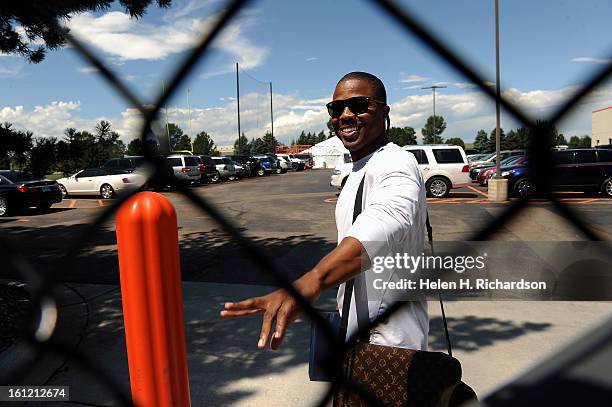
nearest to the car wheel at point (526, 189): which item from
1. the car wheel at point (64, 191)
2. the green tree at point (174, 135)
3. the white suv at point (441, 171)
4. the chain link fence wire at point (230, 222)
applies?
the chain link fence wire at point (230, 222)

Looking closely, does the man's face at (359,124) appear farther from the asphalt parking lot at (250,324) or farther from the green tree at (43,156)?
the green tree at (43,156)

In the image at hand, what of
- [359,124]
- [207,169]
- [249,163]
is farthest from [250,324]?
[249,163]

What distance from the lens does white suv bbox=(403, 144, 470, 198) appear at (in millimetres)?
13445

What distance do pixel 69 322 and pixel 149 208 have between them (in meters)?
3.69

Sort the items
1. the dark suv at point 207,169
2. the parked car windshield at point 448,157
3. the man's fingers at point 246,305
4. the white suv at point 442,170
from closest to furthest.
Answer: the man's fingers at point 246,305 < the dark suv at point 207,169 < the parked car windshield at point 448,157 < the white suv at point 442,170

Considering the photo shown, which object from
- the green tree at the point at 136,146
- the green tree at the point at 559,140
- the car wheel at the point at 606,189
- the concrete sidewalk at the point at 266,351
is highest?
the green tree at the point at 136,146

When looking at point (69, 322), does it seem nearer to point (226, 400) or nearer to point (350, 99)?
point (226, 400)

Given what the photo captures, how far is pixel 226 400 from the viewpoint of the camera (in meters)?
2.92

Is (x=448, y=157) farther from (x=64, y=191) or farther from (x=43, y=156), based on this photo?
(x=64, y=191)

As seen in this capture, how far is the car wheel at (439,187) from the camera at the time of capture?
44.7 ft

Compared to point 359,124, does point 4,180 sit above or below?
below

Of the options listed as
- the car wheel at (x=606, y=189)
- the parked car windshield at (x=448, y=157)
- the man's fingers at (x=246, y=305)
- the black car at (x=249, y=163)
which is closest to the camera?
the man's fingers at (x=246, y=305)

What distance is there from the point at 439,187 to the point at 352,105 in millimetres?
12979

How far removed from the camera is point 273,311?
687 mm
